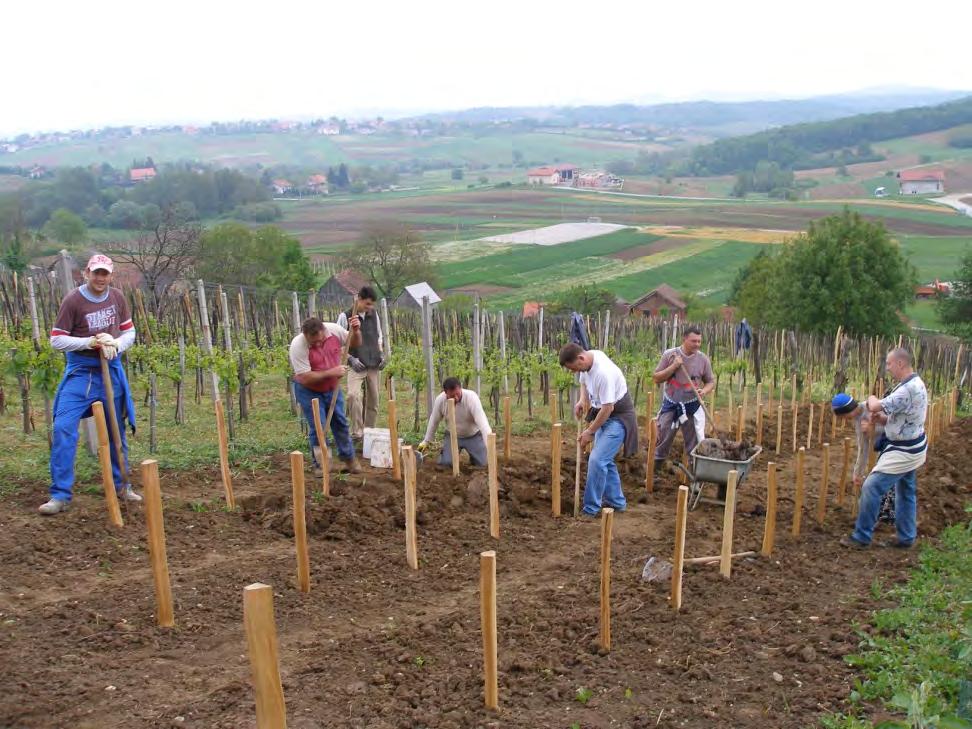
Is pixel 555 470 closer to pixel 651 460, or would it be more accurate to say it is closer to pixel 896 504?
pixel 651 460

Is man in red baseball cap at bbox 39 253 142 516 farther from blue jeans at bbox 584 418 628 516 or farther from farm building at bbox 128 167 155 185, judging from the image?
farm building at bbox 128 167 155 185

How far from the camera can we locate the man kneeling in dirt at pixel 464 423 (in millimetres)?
7641

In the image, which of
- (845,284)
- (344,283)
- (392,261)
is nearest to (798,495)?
(845,284)

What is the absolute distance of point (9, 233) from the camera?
53.2 m

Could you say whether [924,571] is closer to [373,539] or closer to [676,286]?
[373,539]

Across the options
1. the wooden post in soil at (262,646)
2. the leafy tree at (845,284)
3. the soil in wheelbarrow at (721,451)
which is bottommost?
the leafy tree at (845,284)

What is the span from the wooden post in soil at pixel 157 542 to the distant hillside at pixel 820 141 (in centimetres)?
11715

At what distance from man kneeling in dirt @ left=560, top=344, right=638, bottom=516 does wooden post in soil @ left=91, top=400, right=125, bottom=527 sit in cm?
325

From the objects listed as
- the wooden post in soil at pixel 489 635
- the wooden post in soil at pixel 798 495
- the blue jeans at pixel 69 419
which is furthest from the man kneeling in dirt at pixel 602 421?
the blue jeans at pixel 69 419

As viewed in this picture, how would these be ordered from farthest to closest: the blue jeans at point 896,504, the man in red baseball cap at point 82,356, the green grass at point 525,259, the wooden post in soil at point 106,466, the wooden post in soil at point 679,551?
1. the green grass at point 525,259
2. the blue jeans at point 896,504
3. the man in red baseball cap at point 82,356
4. the wooden post in soil at point 106,466
5. the wooden post in soil at point 679,551

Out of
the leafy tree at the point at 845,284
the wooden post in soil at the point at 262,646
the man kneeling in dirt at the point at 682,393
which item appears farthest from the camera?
the leafy tree at the point at 845,284

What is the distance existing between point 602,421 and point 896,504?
7.24ft

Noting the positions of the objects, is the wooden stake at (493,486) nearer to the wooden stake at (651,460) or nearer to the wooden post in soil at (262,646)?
the wooden stake at (651,460)

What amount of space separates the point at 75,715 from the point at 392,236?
4328 cm
